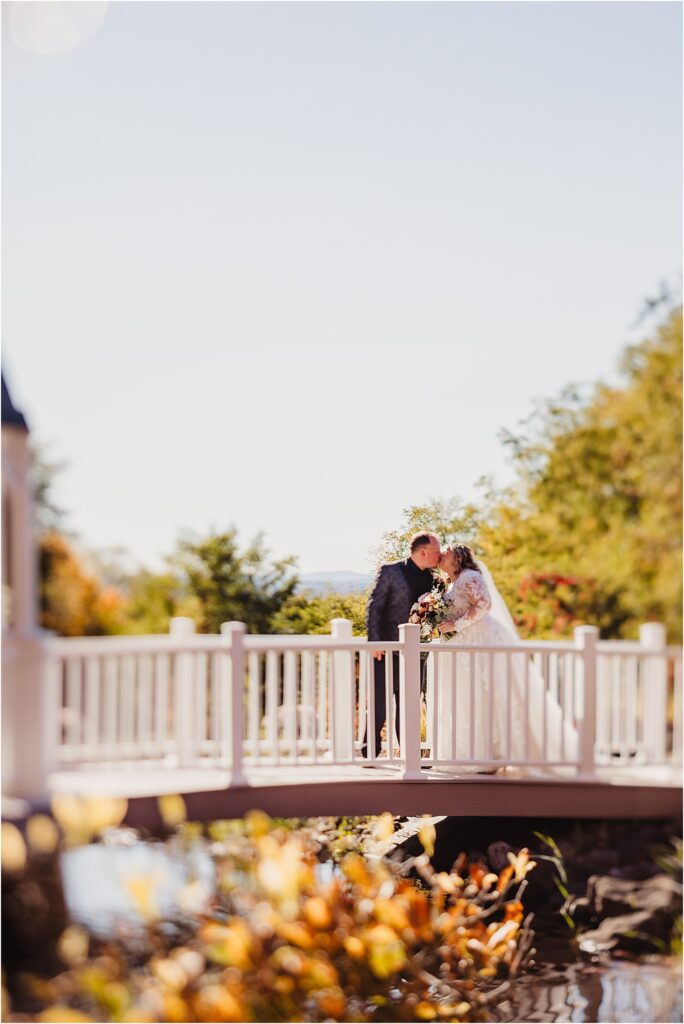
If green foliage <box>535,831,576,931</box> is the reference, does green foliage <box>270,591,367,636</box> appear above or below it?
above

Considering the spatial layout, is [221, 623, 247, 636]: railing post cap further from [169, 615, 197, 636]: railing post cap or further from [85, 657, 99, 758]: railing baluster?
[85, 657, 99, 758]: railing baluster

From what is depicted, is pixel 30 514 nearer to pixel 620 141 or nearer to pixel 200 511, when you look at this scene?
pixel 200 511

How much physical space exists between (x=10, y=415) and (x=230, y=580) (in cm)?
59

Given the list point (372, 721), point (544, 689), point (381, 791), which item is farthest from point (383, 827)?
point (544, 689)

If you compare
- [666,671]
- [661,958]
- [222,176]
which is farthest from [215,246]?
[661,958]

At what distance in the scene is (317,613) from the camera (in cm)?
224

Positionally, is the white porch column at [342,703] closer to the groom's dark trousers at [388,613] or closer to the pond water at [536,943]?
the groom's dark trousers at [388,613]

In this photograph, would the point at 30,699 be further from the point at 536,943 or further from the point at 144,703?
the point at 536,943

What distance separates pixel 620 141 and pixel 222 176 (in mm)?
1013

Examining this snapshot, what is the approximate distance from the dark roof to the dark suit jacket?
2.77 feet

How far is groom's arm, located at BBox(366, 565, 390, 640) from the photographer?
226cm

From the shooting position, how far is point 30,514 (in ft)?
6.97

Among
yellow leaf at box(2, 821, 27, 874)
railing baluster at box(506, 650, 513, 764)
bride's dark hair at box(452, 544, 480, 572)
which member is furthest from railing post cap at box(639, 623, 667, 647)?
yellow leaf at box(2, 821, 27, 874)

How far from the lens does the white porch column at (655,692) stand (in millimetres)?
Answer: 2406
